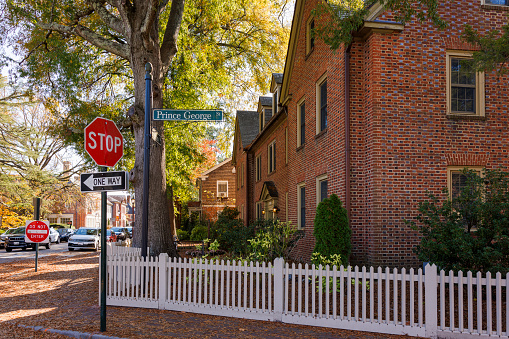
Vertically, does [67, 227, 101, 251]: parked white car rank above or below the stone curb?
below

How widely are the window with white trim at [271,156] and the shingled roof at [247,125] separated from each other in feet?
24.1

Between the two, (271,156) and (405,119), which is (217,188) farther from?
(405,119)

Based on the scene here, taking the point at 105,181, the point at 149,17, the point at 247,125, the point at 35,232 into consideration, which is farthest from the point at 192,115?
the point at 247,125

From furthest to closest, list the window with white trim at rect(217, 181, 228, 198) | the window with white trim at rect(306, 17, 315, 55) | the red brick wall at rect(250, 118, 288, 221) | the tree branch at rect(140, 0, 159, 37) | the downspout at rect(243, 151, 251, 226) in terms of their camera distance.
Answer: the window with white trim at rect(217, 181, 228, 198) < the downspout at rect(243, 151, 251, 226) < the red brick wall at rect(250, 118, 288, 221) < the window with white trim at rect(306, 17, 315, 55) < the tree branch at rect(140, 0, 159, 37)

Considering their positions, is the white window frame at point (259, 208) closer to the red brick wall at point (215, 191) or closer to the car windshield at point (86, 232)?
the car windshield at point (86, 232)

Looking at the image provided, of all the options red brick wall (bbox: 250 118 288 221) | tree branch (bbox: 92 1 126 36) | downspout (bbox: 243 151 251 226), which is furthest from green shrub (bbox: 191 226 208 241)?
tree branch (bbox: 92 1 126 36)

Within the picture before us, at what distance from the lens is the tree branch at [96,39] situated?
14023 mm

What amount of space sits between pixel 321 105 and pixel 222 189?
28.3 meters

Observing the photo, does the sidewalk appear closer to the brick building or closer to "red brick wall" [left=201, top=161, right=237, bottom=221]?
the brick building

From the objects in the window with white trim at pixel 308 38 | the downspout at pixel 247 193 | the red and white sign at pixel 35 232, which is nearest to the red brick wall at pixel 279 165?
the downspout at pixel 247 193

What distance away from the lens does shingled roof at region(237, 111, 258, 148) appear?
32.1 meters

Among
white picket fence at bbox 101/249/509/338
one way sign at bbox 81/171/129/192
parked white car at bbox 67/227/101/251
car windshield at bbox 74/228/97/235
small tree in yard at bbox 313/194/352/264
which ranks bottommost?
parked white car at bbox 67/227/101/251

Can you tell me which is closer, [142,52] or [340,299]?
[340,299]

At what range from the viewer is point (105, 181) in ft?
22.4
